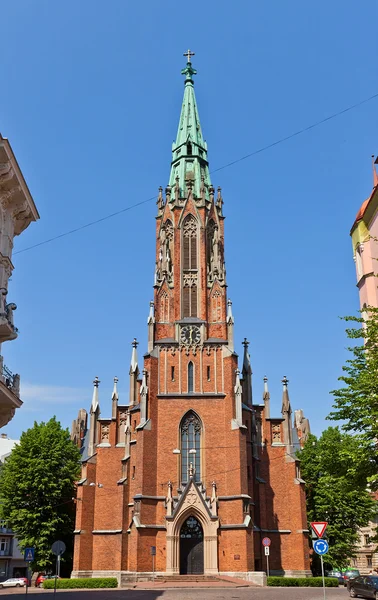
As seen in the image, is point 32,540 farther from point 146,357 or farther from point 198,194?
point 198,194

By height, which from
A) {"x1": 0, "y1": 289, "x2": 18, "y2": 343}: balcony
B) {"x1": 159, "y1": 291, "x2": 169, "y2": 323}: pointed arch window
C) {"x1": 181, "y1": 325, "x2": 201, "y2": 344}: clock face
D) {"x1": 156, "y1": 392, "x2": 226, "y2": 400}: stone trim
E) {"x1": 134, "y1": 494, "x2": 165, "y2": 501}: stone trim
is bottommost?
{"x1": 134, "y1": 494, "x2": 165, "y2": 501}: stone trim

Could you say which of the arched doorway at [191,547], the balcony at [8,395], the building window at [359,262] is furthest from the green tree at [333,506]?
the balcony at [8,395]

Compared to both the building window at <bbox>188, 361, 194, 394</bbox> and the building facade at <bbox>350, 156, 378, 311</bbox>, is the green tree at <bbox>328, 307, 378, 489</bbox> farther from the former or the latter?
the building window at <bbox>188, 361, 194, 394</bbox>

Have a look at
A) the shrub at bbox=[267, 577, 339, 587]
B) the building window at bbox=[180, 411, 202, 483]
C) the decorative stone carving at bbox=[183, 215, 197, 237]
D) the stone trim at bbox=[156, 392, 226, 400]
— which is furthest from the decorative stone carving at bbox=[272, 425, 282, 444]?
the decorative stone carving at bbox=[183, 215, 197, 237]

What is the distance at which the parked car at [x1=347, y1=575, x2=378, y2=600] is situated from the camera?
83.6 feet

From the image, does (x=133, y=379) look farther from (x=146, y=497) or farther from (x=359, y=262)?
(x=359, y=262)

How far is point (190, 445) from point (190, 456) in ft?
2.64

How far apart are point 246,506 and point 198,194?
26565mm

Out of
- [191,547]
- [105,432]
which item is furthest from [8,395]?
[105,432]

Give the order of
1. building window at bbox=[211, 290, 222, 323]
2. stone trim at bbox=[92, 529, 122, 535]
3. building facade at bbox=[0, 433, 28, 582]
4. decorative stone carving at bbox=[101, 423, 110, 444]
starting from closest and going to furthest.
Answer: stone trim at bbox=[92, 529, 122, 535], decorative stone carving at bbox=[101, 423, 110, 444], building window at bbox=[211, 290, 222, 323], building facade at bbox=[0, 433, 28, 582]

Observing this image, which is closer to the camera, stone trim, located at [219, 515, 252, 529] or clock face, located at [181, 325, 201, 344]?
stone trim, located at [219, 515, 252, 529]

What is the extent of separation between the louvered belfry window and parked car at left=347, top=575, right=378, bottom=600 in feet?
84.0

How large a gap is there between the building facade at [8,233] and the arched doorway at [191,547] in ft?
87.4

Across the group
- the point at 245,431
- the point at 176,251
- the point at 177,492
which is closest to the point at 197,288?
the point at 176,251
